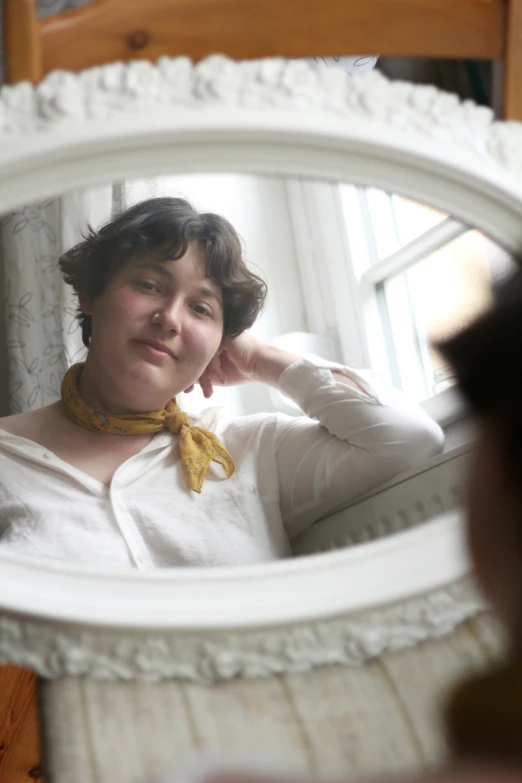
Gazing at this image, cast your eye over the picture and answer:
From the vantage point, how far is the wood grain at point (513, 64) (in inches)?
19.6

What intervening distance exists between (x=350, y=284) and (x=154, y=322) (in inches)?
4.9

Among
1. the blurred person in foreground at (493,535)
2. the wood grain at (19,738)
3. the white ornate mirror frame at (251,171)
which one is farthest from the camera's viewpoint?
the wood grain at (19,738)

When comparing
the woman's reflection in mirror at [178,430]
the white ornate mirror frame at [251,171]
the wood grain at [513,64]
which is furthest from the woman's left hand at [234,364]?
the wood grain at [513,64]

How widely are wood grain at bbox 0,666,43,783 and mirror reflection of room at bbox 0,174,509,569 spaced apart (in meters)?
0.19

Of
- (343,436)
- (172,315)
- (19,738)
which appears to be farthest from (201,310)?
(19,738)

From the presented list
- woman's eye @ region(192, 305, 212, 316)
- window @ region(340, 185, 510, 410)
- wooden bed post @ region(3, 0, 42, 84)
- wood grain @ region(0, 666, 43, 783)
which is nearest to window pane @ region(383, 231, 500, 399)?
window @ region(340, 185, 510, 410)

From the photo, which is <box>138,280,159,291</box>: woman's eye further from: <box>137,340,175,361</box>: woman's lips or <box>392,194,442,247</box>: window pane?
<box>392,194,442,247</box>: window pane

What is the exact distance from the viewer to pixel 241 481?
52 cm

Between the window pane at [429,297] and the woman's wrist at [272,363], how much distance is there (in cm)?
7

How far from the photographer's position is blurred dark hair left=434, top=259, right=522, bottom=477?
0.32 meters

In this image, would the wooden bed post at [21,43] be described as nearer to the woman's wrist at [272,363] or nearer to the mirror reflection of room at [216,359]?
the mirror reflection of room at [216,359]

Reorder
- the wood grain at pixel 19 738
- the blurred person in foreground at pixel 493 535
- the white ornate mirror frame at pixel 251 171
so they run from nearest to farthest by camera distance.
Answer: the blurred person in foreground at pixel 493 535 < the white ornate mirror frame at pixel 251 171 < the wood grain at pixel 19 738

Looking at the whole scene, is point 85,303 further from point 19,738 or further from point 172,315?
point 19,738

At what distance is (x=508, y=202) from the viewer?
1.58 ft
